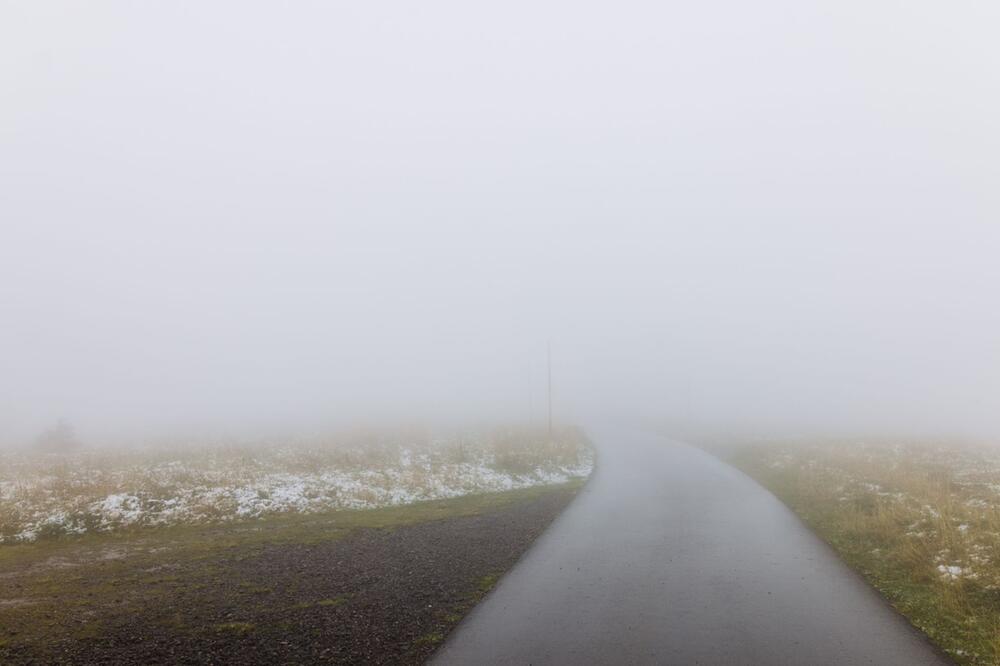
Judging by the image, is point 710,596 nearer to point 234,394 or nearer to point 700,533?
point 700,533

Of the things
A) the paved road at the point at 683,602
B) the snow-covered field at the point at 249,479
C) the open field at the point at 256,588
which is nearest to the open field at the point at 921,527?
the paved road at the point at 683,602

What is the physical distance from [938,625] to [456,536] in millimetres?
14382

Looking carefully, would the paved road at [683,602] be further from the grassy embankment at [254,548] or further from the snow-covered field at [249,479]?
the snow-covered field at [249,479]

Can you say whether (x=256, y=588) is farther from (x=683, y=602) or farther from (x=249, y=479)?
(x=249, y=479)

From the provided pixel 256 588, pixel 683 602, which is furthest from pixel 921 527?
pixel 256 588

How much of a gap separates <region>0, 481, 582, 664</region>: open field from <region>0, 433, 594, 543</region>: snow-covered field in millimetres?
1523

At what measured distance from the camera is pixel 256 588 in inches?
558

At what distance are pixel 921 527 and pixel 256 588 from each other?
864 inches

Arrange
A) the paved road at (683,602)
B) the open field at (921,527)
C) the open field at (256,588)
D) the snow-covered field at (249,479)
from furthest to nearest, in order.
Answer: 1. the snow-covered field at (249,479)
2. the open field at (921,527)
3. the open field at (256,588)
4. the paved road at (683,602)

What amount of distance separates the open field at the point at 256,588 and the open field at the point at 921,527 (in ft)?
35.6

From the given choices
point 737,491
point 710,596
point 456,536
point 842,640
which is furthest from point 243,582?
point 737,491

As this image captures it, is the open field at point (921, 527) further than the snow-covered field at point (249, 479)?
No

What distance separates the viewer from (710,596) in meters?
13.4

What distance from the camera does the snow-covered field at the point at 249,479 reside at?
70.4 ft
